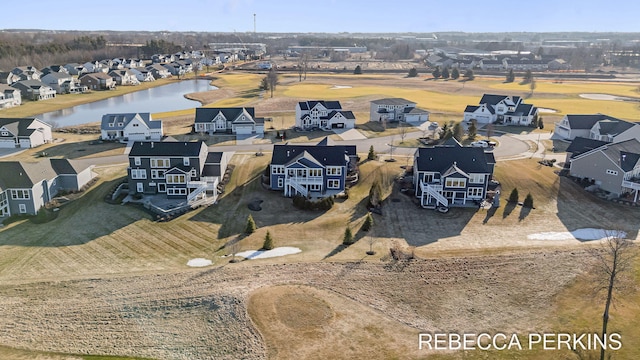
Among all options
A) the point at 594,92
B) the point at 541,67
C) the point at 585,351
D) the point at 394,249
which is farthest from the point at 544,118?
the point at 541,67

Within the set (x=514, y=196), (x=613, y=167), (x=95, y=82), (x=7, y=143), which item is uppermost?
(x=95, y=82)

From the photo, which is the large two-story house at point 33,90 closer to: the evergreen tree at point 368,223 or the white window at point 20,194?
the white window at point 20,194

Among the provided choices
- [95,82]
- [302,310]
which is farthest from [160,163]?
[95,82]

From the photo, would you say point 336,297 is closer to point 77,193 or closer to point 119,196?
point 119,196

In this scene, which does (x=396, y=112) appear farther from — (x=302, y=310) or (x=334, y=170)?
(x=302, y=310)

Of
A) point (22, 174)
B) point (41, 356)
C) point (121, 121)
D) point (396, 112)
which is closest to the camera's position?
point (41, 356)

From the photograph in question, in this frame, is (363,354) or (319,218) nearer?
(363,354)
